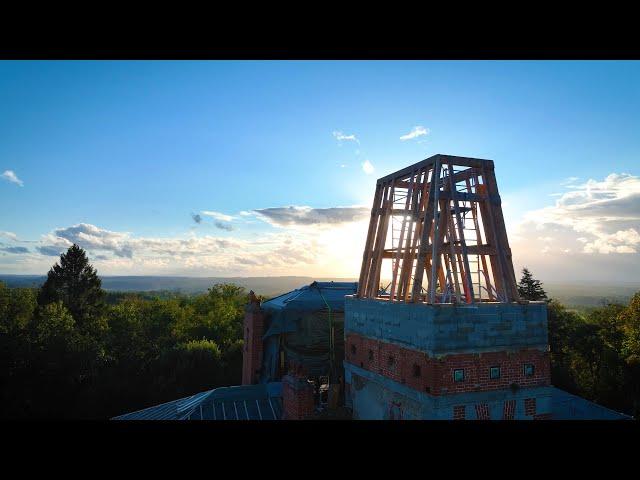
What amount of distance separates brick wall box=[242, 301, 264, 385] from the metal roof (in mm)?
4500

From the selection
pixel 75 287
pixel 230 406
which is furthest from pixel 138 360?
pixel 230 406

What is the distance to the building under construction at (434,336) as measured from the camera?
11289 mm

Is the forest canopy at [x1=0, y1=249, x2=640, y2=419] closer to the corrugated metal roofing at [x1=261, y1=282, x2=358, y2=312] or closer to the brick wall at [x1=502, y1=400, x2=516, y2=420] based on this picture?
the corrugated metal roofing at [x1=261, y1=282, x2=358, y2=312]

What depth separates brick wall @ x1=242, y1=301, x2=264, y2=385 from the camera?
2203cm

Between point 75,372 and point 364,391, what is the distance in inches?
1137

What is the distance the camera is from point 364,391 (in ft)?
46.8

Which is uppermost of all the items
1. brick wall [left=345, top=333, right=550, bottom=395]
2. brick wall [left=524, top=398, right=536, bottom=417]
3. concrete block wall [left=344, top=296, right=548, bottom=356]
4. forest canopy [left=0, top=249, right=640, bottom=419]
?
concrete block wall [left=344, top=296, right=548, bottom=356]

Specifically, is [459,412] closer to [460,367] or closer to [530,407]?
[460,367]

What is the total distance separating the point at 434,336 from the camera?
11.0 metres

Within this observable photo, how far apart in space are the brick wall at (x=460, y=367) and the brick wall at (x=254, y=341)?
10.4 metres

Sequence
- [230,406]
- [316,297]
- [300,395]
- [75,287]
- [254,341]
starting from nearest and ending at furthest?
[300,395] < [230,406] < [254,341] < [316,297] < [75,287]

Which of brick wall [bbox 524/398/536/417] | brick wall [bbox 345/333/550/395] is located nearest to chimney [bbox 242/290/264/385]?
brick wall [bbox 345/333/550/395]

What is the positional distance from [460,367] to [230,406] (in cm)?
910
